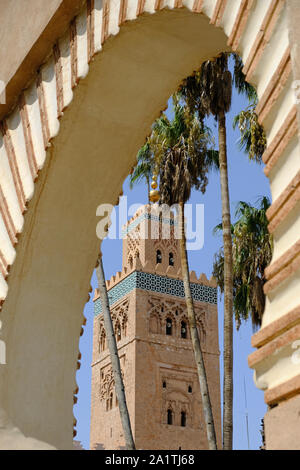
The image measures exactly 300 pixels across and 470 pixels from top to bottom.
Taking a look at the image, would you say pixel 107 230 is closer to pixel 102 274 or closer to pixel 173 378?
pixel 102 274

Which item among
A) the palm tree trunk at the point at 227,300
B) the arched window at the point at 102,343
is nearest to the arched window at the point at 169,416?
the arched window at the point at 102,343

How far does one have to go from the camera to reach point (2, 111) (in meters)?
3.50

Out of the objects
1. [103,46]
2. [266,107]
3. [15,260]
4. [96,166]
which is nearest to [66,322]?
[15,260]

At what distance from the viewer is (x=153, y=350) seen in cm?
3234

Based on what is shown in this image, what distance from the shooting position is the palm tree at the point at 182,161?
47.1ft

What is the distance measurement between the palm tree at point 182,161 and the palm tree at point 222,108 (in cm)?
66

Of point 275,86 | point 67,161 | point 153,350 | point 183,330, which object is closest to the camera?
point 275,86

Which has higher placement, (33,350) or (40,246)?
(40,246)

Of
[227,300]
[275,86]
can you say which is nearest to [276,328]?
[275,86]

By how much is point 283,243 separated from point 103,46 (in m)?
1.36

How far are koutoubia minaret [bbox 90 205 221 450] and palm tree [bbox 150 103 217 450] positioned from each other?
1697 cm

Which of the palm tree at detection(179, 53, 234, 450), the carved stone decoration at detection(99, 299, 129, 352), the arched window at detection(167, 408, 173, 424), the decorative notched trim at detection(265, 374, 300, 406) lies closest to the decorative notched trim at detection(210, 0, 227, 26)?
the decorative notched trim at detection(265, 374, 300, 406)

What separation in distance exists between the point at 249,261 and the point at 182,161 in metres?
2.28

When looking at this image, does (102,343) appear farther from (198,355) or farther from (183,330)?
(198,355)
